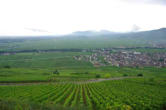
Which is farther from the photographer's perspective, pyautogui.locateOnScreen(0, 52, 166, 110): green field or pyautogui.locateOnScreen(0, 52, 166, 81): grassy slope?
pyautogui.locateOnScreen(0, 52, 166, 81): grassy slope

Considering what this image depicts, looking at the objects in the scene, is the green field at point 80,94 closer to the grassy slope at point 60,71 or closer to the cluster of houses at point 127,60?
the grassy slope at point 60,71

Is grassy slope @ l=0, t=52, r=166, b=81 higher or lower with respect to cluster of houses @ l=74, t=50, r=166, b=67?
lower

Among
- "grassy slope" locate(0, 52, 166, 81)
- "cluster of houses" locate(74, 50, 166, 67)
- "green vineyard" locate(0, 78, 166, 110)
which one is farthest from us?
"cluster of houses" locate(74, 50, 166, 67)

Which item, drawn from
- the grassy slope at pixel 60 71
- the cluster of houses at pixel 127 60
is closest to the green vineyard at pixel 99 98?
the grassy slope at pixel 60 71

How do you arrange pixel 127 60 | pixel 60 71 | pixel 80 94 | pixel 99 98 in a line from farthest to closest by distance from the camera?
pixel 127 60 < pixel 60 71 < pixel 80 94 < pixel 99 98

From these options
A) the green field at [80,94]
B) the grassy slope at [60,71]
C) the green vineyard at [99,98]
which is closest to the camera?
the green field at [80,94]

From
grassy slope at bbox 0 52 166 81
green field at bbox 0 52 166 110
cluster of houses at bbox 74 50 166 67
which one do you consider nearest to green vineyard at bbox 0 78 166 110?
green field at bbox 0 52 166 110

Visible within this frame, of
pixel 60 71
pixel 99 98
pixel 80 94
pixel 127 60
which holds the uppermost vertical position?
pixel 127 60

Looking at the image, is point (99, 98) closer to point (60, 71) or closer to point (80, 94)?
point (80, 94)

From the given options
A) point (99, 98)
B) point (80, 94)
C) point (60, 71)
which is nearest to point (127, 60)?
point (60, 71)

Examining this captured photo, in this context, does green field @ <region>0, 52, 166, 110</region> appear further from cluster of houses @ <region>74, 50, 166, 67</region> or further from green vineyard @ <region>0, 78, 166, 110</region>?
cluster of houses @ <region>74, 50, 166, 67</region>

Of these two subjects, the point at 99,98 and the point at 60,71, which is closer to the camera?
the point at 99,98

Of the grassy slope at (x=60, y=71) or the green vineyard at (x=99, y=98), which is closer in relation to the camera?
the green vineyard at (x=99, y=98)

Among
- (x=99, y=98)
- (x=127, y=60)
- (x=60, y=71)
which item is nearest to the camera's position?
(x=99, y=98)
